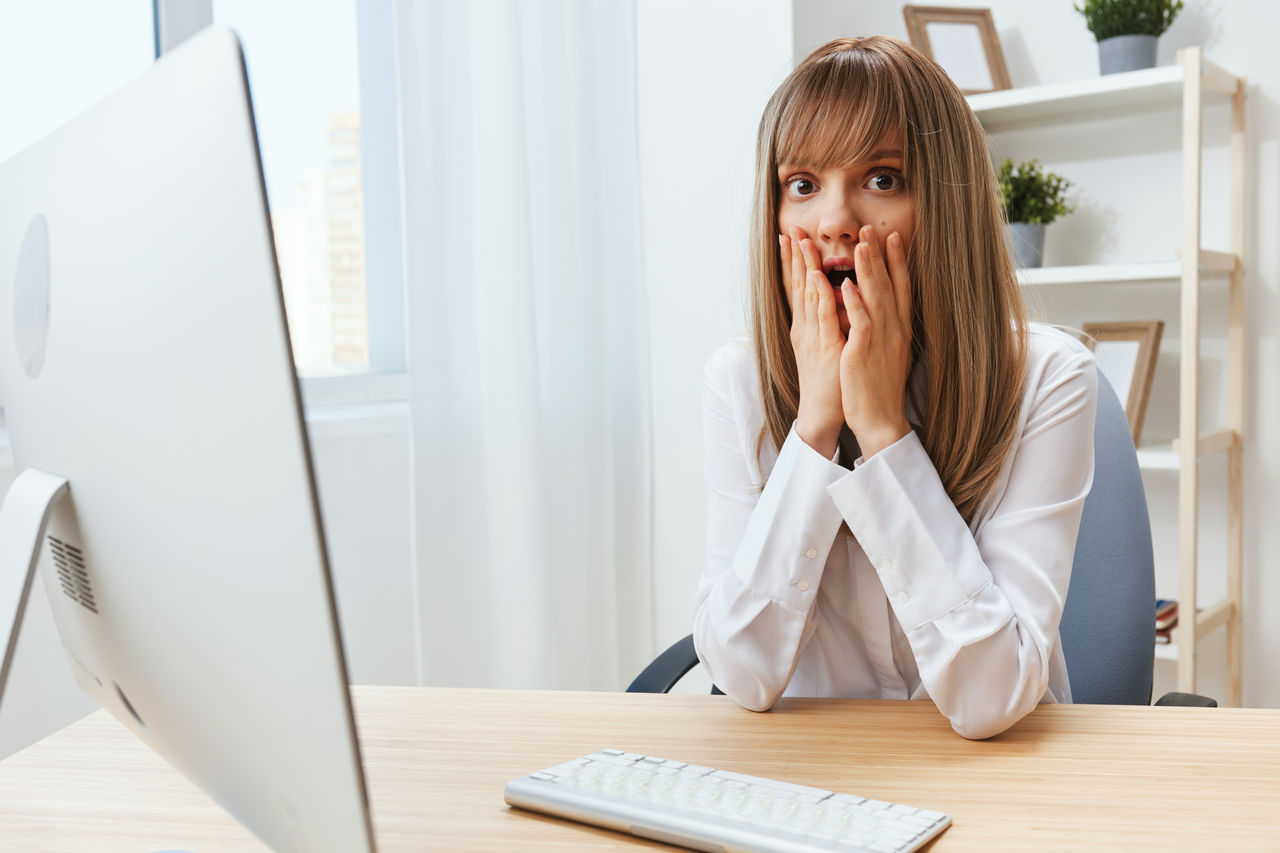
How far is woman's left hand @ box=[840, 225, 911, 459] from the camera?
1055 mm

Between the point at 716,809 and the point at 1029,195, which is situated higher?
the point at 1029,195

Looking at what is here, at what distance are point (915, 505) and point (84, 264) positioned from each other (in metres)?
0.72

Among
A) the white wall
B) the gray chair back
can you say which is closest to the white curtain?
the white wall

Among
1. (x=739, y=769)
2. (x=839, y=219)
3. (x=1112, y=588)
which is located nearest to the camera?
(x=739, y=769)

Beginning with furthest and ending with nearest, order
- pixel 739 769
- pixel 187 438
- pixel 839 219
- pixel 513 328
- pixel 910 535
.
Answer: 1. pixel 513 328
2. pixel 839 219
3. pixel 910 535
4. pixel 739 769
5. pixel 187 438

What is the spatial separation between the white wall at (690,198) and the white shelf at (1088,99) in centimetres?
48

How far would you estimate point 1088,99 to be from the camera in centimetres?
Answer: 228

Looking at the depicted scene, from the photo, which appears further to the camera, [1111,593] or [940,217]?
[1111,593]

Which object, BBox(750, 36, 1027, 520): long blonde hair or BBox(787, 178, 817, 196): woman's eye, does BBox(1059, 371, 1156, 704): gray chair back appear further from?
BBox(787, 178, 817, 196): woman's eye

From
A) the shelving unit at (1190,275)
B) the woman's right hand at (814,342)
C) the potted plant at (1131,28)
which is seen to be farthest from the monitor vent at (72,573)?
the potted plant at (1131,28)

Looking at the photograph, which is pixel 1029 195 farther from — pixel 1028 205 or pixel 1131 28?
pixel 1131 28

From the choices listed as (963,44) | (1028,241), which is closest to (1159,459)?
(1028,241)

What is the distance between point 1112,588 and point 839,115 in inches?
24.5

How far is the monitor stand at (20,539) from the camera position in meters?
0.56
